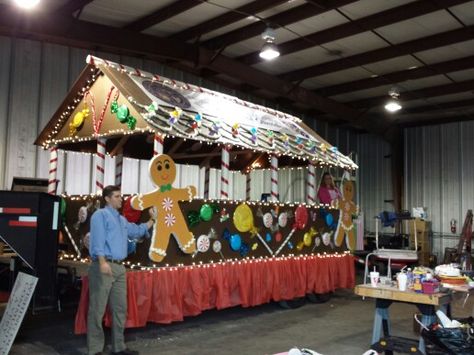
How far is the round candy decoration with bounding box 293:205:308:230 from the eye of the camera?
7864 millimetres

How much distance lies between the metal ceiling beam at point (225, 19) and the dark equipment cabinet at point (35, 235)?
184 inches

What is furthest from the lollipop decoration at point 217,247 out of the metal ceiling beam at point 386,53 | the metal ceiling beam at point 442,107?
the metal ceiling beam at point 442,107

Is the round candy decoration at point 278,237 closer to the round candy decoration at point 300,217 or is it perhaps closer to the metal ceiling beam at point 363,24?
the round candy decoration at point 300,217

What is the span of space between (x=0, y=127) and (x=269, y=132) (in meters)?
4.60

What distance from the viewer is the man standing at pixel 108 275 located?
481cm

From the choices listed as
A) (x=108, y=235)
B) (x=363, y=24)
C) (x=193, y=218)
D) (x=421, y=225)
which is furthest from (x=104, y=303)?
(x=421, y=225)

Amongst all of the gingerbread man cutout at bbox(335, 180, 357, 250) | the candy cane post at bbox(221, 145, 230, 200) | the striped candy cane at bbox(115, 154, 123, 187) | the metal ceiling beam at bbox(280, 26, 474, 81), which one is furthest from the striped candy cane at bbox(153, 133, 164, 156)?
the metal ceiling beam at bbox(280, 26, 474, 81)

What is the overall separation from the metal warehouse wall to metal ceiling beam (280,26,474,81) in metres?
5.99

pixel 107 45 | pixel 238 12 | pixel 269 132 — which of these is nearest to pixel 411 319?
pixel 269 132

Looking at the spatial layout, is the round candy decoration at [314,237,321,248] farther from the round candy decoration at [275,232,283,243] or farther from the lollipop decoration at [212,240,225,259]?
the lollipop decoration at [212,240,225,259]

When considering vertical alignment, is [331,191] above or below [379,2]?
below

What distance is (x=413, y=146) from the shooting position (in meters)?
15.9

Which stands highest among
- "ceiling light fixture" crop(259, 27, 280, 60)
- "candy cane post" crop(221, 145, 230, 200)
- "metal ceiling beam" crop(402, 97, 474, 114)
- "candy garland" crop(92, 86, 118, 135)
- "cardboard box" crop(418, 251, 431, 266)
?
"metal ceiling beam" crop(402, 97, 474, 114)

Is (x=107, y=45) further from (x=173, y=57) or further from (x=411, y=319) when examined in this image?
(x=411, y=319)
